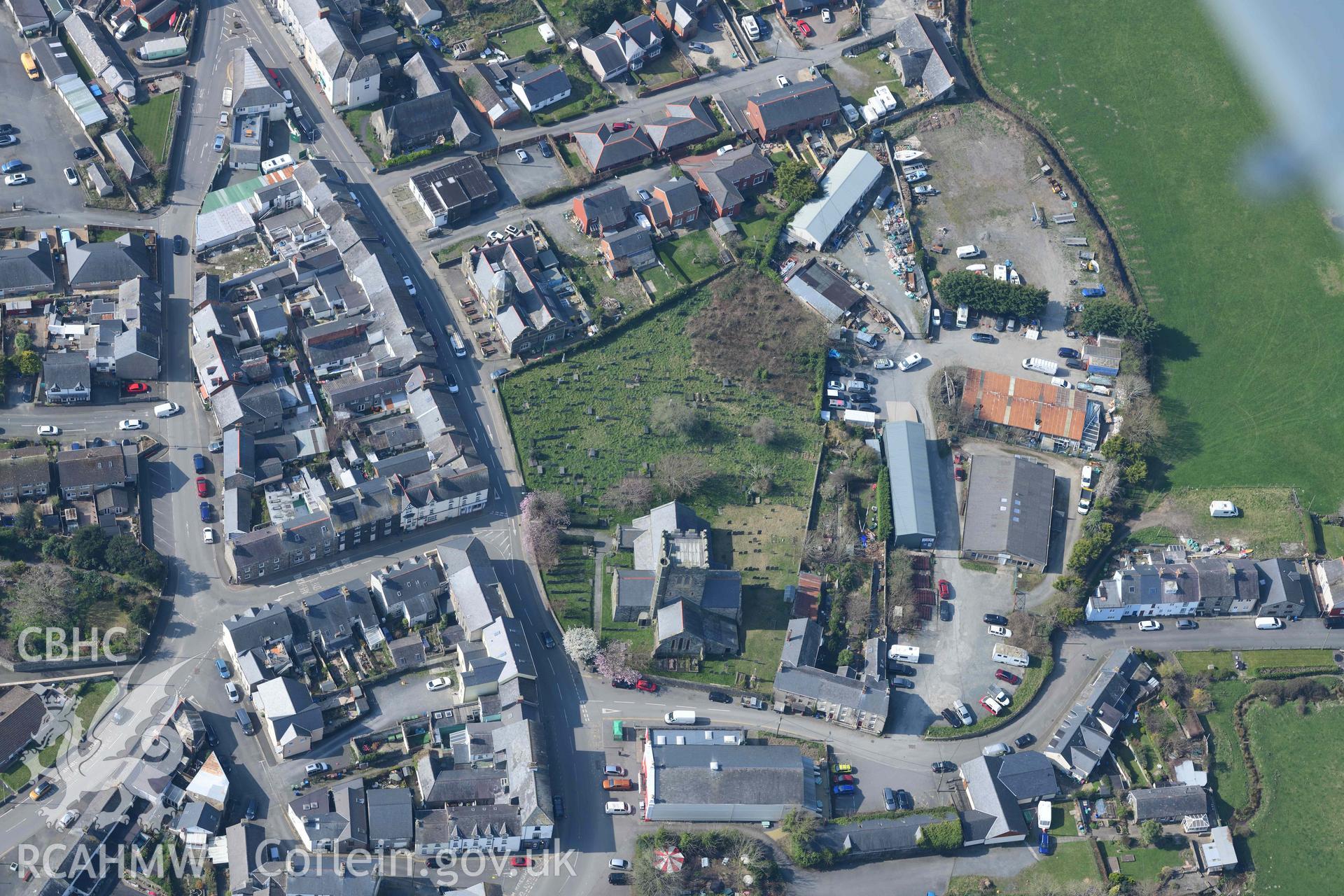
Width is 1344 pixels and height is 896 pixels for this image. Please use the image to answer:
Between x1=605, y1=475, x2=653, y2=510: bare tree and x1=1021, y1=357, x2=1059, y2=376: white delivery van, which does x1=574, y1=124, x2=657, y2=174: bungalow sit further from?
x1=1021, y1=357, x2=1059, y2=376: white delivery van

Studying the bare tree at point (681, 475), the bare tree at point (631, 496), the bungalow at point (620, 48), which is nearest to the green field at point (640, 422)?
the bare tree at point (681, 475)

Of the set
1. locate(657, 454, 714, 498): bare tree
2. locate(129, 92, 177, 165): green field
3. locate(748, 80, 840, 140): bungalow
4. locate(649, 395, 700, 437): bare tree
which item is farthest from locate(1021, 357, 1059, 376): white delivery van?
locate(129, 92, 177, 165): green field

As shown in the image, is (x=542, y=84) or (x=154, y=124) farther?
(x=542, y=84)

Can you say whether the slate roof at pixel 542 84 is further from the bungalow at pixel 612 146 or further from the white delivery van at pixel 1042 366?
the white delivery van at pixel 1042 366

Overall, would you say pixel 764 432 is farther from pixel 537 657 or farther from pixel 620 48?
pixel 620 48

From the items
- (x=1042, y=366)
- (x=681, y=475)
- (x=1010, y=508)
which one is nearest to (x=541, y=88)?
(x=681, y=475)

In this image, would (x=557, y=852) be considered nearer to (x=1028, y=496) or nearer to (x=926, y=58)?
(x=1028, y=496)

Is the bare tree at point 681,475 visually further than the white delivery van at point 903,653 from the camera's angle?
Yes
